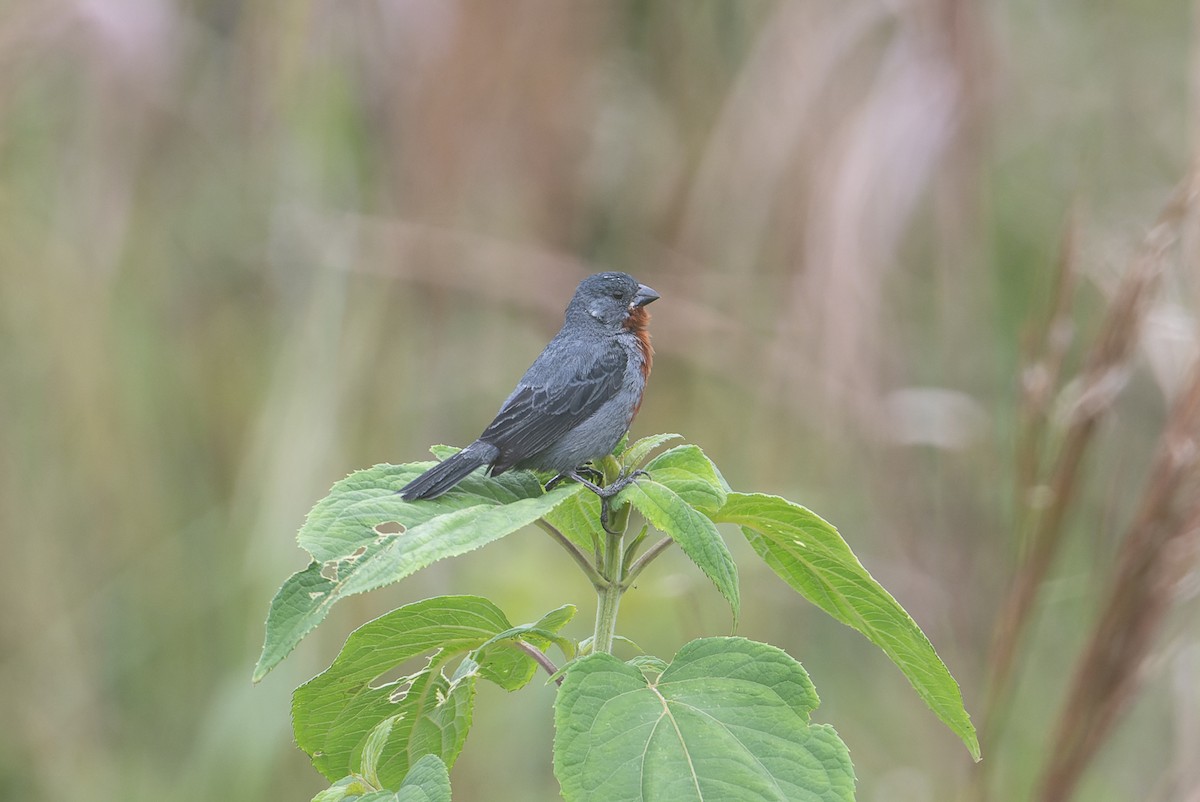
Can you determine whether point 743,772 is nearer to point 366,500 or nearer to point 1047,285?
A: point 366,500

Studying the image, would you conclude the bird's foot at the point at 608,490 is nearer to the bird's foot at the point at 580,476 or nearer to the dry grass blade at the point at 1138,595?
the bird's foot at the point at 580,476

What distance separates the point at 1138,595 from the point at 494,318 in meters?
2.77

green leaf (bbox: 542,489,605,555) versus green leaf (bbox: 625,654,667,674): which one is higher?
green leaf (bbox: 542,489,605,555)

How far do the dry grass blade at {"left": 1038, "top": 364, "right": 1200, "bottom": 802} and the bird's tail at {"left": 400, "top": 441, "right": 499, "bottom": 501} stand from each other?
1.59 m

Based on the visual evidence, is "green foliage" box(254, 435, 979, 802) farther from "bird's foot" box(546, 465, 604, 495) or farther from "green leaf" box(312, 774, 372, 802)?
"bird's foot" box(546, 465, 604, 495)

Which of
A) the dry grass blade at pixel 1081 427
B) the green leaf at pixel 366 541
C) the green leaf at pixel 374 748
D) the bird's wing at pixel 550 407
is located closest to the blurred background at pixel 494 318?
the dry grass blade at pixel 1081 427

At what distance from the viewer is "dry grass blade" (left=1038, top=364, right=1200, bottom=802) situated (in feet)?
8.83

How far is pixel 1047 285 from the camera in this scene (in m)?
4.89

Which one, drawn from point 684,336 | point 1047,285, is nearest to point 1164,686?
point 1047,285

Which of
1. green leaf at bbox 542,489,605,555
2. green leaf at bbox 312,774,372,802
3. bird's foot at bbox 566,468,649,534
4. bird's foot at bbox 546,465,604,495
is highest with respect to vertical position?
bird's foot at bbox 566,468,649,534

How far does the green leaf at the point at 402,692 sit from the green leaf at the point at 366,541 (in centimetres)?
12

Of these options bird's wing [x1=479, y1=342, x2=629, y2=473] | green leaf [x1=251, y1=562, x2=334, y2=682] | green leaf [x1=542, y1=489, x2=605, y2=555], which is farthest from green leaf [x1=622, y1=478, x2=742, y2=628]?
bird's wing [x1=479, y1=342, x2=629, y2=473]

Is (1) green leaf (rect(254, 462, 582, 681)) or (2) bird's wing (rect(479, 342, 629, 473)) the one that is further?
(2) bird's wing (rect(479, 342, 629, 473))

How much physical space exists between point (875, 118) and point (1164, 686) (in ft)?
8.87
